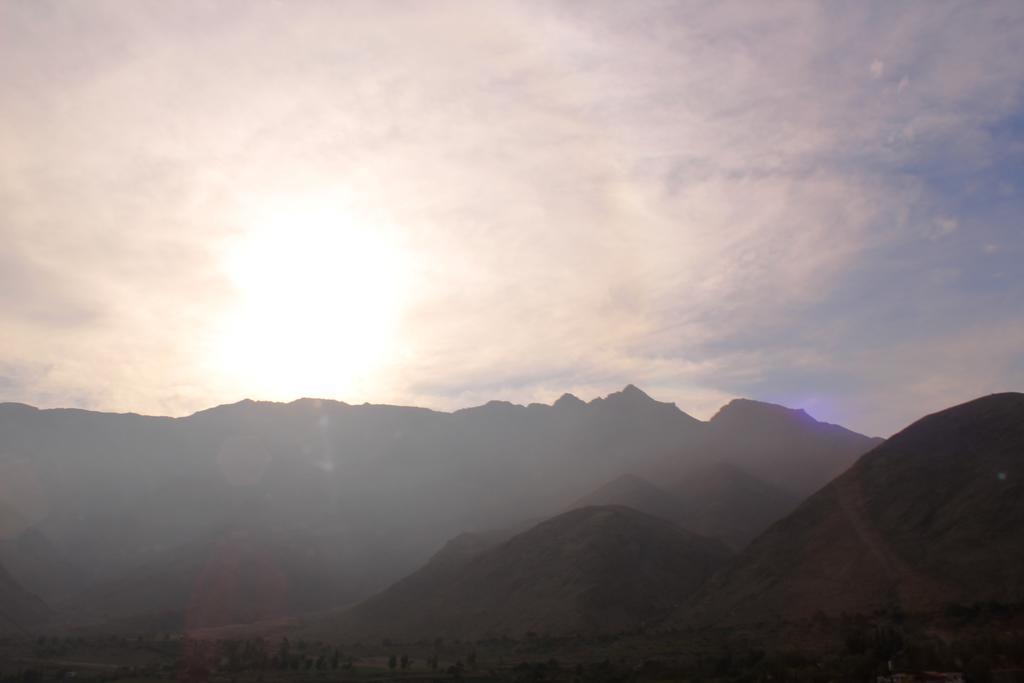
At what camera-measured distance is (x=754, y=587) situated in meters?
77.1

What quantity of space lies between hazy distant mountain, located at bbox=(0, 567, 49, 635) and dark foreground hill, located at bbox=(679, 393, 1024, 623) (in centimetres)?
8336

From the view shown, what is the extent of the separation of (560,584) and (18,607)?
2985 inches

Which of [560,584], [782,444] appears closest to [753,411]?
[782,444]

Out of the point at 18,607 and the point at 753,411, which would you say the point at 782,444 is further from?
the point at 18,607

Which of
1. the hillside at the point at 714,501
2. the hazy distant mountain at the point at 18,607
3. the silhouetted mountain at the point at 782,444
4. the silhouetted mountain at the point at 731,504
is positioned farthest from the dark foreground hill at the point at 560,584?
the silhouetted mountain at the point at 782,444

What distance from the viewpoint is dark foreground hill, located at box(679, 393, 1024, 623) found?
64500 mm

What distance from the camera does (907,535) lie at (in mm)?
73312

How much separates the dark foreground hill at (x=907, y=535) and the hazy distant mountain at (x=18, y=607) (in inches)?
3282

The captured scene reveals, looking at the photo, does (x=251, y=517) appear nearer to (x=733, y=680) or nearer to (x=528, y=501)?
(x=528, y=501)

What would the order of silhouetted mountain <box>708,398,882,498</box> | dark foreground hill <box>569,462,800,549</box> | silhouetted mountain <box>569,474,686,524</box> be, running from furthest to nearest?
silhouetted mountain <box>708,398,882,498</box>
silhouetted mountain <box>569,474,686,524</box>
dark foreground hill <box>569,462,800,549</box>

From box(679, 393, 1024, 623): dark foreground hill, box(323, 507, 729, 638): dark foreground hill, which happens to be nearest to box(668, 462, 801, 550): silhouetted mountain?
box(323, 507, 729, 638): dark foreground hill

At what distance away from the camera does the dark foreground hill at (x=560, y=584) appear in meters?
88.6

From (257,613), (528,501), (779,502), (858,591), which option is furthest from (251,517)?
(858,591)

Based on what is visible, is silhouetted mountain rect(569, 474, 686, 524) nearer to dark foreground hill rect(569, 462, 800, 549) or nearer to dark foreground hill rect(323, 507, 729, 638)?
dark foreground hill rect(569, 462, 800, 549)
